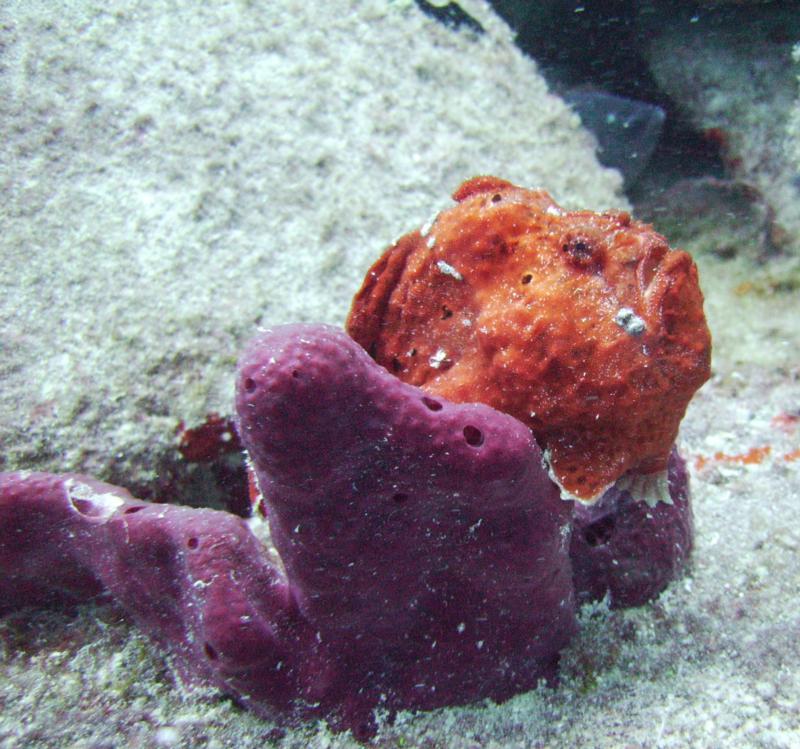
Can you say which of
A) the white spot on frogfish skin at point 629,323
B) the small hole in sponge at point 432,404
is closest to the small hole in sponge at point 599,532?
the white spot on frogfish skin at point 629,323

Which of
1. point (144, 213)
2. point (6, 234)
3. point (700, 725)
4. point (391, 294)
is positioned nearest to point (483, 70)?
point (144, 213)

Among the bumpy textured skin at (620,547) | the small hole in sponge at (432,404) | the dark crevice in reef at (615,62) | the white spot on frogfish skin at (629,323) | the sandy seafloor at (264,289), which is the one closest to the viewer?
the small hole in sponge at (432,404)

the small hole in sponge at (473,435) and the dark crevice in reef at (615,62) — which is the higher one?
the dark crevice in reef at (615,62)

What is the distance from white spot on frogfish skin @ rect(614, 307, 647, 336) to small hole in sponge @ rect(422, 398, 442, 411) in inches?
25.3

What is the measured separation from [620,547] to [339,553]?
1.20 meters

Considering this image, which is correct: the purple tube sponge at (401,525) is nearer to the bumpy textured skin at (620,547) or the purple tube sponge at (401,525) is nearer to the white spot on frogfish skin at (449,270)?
the bumpy textured skin at (620,547)

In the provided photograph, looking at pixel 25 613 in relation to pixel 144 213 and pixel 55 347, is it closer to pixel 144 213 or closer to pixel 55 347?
pixel 55 347

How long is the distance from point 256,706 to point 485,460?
1.20 m

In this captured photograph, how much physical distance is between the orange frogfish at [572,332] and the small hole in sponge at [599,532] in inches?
10.7

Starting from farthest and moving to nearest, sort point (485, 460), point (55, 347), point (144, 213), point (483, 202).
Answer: point (144, 213)
point (55, 347)
point (483, 202)
point (485, 460)

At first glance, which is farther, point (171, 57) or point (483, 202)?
point (171, 57)

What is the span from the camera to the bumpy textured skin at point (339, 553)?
1.57 metres

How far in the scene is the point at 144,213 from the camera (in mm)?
3357

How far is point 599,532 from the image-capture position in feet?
7.83
